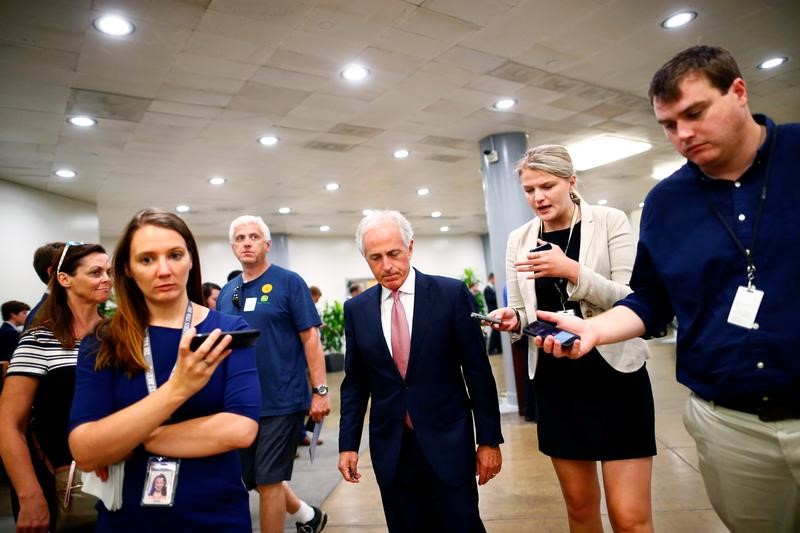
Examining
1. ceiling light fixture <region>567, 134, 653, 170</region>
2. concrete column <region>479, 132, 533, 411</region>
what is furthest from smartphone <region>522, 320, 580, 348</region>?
ceiling light fixture <region>567, 134, 653, 170</region>

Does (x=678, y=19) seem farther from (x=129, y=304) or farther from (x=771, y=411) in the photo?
(x=129, y=304)

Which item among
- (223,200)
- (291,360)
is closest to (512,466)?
(291,360)

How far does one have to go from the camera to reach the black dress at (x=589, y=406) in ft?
6.05

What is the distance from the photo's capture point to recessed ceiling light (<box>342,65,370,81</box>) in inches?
186

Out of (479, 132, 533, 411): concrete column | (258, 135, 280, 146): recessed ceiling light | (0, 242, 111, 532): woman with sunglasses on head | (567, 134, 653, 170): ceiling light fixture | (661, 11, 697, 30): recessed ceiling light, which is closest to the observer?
(0, 242, 111, 532): woman with sunglasses on head

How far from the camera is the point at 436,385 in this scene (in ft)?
6.34

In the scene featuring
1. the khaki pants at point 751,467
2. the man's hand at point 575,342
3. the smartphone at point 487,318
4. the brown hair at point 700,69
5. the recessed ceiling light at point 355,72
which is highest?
the recessed ceiling light at point 355,72

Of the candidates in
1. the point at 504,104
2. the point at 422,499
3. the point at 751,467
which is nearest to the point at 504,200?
the point at 504,104

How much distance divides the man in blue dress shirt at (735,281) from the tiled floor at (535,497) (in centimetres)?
203

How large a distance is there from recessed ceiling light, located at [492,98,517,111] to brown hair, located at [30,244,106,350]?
15.6 ft

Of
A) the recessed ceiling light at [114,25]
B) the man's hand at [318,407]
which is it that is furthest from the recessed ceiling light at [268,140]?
the man's hand at [318,407]

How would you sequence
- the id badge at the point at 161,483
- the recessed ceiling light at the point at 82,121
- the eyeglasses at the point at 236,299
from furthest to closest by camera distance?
the recessed ceiling light at the point at 82,121 → the eyeglasses at the point at 236,299 → the id badge at the point at 161,483

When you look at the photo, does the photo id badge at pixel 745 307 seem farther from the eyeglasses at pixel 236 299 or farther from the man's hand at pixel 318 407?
the eyeglasses at pixel 236 299

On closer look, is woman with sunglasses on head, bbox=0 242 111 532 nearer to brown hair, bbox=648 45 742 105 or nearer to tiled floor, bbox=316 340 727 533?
tiled floor, bbox=316 340 727 533
